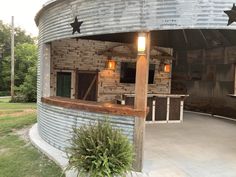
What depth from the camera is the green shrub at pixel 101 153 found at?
3293mm

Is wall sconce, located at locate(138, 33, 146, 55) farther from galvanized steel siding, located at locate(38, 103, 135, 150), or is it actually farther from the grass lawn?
the grass lawn

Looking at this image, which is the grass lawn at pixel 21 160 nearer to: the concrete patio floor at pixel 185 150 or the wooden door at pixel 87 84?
the concrete patio floor at pixel 185 150

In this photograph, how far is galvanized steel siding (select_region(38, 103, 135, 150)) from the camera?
4.23m

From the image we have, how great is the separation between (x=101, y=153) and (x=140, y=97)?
114cm

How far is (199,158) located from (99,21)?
3.02 m

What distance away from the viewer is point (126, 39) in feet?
28.0

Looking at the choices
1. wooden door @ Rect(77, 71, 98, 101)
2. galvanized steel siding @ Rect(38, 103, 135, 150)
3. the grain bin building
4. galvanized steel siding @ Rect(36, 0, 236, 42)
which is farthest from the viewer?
wooden door @ Rect(77, 71, 98, 101)

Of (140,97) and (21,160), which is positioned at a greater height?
(140,97)

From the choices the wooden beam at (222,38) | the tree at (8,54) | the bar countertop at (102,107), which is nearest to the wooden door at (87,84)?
the bar countertop at (102,107)

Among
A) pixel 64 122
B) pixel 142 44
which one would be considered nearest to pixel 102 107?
pixel 64 122

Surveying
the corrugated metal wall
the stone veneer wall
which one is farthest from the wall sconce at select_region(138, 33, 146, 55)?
the stone veneer wall

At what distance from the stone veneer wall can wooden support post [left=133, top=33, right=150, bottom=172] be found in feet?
14.1

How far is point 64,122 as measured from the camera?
17.0 feet

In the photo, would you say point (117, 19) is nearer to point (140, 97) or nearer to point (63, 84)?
point (140, 97)
